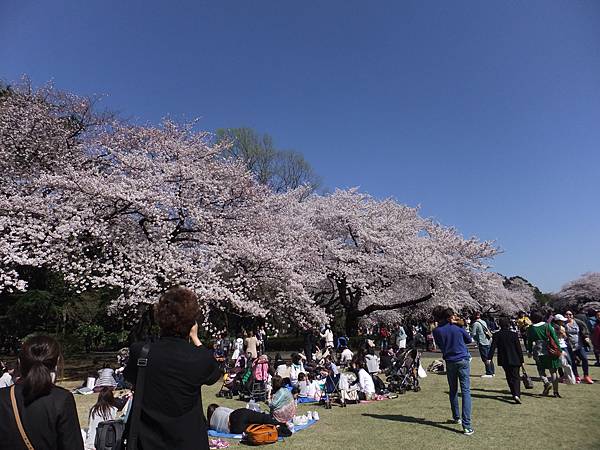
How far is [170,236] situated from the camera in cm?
1376

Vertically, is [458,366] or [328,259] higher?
[328,259]

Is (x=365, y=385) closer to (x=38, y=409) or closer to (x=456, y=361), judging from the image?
(x=456, y=361)

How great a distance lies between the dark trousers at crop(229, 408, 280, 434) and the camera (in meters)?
6.62

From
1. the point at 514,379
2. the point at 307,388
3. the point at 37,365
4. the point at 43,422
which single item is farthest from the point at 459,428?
the point at 37,365

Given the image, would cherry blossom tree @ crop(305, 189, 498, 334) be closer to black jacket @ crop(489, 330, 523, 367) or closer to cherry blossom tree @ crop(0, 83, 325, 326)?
cherry blossom tree @ crop(0, 83, 325, 326)

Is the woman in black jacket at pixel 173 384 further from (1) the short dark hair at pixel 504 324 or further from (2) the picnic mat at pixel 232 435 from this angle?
(1) the short dark hair at pixel 504 324

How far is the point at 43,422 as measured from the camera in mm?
2100

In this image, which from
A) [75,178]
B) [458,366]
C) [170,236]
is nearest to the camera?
[458,366]

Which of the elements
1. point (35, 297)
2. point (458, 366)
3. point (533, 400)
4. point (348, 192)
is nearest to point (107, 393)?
point (458, 366)

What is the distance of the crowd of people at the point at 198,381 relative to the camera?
2145 millimetres

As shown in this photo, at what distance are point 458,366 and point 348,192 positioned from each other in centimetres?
1903

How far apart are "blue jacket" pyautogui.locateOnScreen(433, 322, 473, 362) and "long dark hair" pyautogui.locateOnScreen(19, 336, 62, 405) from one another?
5510mm

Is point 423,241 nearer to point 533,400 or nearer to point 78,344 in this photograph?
point 533,400

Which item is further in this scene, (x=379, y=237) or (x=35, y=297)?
(x=379, y=237)
